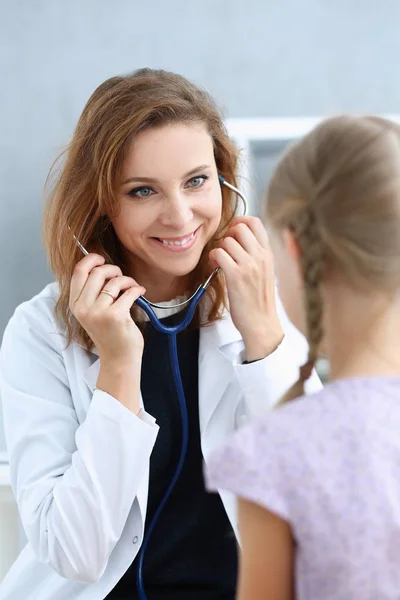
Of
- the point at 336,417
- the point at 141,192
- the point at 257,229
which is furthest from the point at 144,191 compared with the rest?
the point at 336,417

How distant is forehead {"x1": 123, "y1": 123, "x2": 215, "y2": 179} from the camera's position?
53.1 inches

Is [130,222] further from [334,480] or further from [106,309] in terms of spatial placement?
[334,480]

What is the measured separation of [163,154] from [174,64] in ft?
2.52

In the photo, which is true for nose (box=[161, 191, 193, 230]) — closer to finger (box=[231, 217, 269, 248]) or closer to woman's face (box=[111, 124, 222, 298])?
woman's face (box=[111, 124, 222, 298])

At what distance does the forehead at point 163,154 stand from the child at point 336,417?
46cm

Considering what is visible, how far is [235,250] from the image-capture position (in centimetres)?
139

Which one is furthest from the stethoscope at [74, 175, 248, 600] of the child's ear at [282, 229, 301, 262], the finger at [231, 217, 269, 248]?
the child's ear at [282, 229, 301, 262]

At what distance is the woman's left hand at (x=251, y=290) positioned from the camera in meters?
1.35

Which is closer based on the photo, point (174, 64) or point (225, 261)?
point (225, 261)

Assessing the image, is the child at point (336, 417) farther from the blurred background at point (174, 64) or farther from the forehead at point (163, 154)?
the blurred background at point (174, 64)

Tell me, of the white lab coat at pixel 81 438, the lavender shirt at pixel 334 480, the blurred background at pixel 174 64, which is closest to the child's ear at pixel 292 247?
the lavender shirt at pixel 334 480

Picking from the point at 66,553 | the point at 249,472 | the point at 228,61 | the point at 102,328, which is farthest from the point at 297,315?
the point at 228,61

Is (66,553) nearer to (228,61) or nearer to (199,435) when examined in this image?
(199,435)

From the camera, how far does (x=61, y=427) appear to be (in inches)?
55.2
